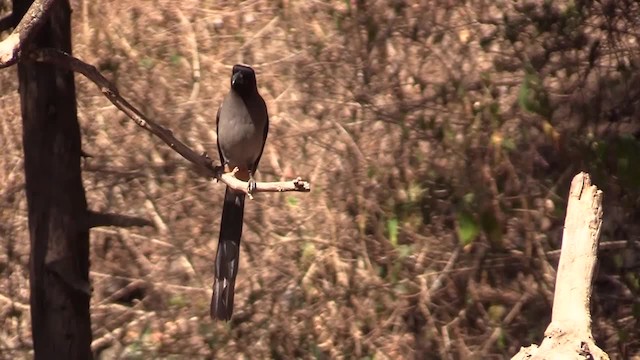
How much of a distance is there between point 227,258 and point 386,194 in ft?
6.43

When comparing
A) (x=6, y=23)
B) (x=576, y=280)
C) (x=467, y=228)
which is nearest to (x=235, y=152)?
(x=6, y=23)

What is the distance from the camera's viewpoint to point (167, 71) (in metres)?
8.13

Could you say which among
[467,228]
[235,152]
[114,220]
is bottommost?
[467,228]

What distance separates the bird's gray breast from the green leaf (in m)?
1.70

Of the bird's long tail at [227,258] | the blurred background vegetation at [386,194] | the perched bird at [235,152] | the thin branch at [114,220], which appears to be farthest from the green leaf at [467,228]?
the thin branch at [114,220]

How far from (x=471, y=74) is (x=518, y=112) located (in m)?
0.40

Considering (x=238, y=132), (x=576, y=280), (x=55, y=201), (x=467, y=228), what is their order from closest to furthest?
1. (x=576, y=280)
2. (x=55, y=201)
3. (x=238, y=132)
4. (x=467, y=228)

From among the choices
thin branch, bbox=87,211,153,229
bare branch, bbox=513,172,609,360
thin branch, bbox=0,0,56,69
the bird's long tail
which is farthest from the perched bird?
bare branch, bbox=513,172,609,360

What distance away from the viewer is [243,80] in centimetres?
580

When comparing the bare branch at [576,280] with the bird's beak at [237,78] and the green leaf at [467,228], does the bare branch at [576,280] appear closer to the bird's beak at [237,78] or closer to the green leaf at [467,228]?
the bird's beak at [237,78]

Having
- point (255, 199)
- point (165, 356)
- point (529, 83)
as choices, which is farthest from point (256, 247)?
point (529, 83)

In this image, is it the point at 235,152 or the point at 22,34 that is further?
the point at 235,152

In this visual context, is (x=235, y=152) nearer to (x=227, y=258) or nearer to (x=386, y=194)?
(x=227, y=258)

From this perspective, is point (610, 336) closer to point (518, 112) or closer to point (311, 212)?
point (518, 112)
